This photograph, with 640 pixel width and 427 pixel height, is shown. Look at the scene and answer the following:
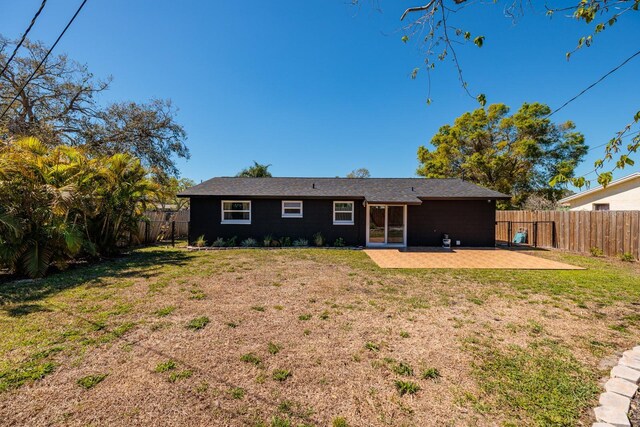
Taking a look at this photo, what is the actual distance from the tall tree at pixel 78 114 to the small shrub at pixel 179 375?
51.4 feet

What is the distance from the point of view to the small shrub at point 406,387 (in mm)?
2801

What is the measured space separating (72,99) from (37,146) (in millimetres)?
12264

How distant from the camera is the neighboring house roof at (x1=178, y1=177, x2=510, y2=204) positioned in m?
13.6

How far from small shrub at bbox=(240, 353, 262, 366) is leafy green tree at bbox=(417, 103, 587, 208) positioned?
26823 millimetres

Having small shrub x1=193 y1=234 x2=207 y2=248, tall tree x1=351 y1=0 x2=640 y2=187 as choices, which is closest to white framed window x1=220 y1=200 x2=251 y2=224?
small shrub x1=193 y1=234 x2=207 y2=248

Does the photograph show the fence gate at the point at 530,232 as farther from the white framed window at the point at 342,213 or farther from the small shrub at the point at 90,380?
the small shrub at the point at 90,380

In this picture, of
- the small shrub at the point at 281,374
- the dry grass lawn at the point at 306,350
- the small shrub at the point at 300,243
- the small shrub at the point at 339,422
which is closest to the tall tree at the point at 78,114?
the small shrub at the point at 300,243

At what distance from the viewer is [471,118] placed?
27.1 metres

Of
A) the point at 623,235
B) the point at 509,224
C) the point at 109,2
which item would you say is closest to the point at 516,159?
the point at 509,224

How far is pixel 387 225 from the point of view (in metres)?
14.1

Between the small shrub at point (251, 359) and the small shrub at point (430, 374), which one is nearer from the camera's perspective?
the small shrub at point (430, 374)

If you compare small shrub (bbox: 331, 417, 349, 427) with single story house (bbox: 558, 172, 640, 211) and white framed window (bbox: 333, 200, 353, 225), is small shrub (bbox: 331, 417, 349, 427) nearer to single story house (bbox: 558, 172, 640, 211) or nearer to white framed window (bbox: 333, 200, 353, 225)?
white framed window (bbox: 333, 200, 353, 225)

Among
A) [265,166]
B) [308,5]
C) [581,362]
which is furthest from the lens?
[265,166]

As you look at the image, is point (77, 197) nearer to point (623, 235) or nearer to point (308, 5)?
point (308, 5)
